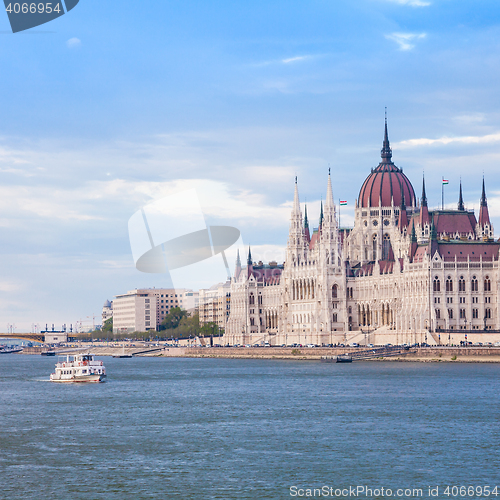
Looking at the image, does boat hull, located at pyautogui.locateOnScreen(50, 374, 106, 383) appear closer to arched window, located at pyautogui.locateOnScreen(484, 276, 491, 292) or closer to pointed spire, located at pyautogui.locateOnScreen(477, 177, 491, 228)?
arched window, located at pyautogui.locateOnScreen(484, 276, 491, 292)

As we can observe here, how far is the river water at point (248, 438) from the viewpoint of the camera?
49531mm

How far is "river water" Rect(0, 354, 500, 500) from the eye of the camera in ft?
163

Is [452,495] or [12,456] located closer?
[452,495]

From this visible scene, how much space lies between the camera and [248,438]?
6381 centimetres

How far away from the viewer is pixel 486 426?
224ft

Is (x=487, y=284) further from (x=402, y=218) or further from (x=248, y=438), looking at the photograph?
(x=248, y=438)

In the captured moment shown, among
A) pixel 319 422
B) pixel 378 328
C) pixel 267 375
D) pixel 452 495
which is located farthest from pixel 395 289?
pixel 452 495

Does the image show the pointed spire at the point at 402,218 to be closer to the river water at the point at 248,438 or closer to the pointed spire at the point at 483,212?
the pointed spire at the point at 483,212

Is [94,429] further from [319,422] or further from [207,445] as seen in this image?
[319,422]

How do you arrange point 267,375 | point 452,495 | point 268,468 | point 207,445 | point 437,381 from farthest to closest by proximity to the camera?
point 267,375, point 437,381, point 207,445, point 268,468, point 452,495

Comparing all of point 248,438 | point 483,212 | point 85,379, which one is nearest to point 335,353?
point 483,212

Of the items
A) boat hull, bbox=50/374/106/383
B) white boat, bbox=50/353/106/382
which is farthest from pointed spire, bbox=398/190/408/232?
boat hull, bbox=50/374/106/383

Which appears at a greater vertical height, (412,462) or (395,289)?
(395,289)

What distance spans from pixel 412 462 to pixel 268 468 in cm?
780
